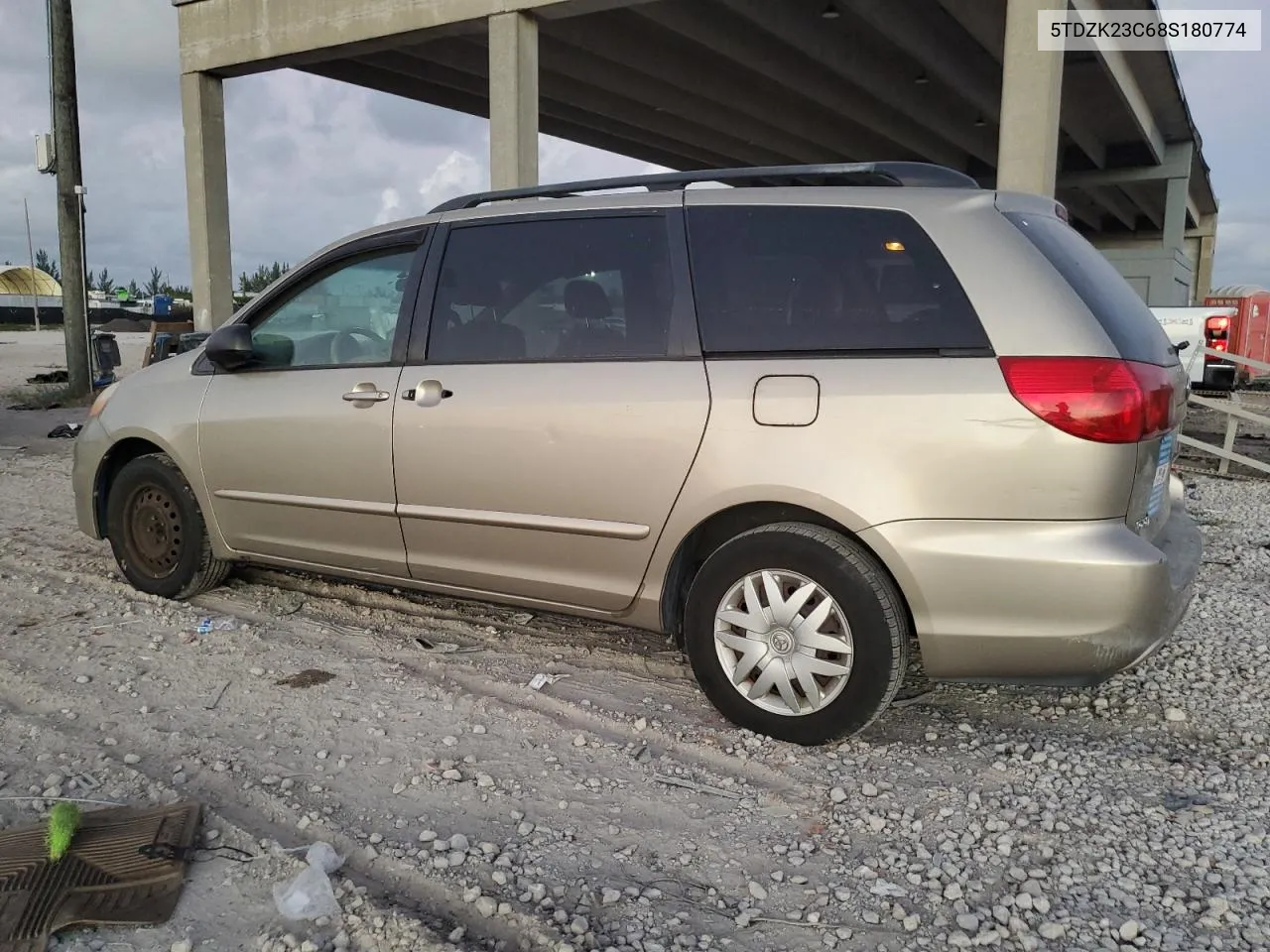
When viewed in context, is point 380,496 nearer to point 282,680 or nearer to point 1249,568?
point 282,680

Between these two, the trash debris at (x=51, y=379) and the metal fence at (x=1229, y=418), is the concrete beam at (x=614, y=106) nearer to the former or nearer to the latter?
the trash debris at (x=51, y=379)

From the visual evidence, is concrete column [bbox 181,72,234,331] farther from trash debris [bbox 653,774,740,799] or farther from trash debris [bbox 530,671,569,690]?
trash debris [bbox 653,774,740,799]

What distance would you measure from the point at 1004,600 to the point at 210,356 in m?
3.48

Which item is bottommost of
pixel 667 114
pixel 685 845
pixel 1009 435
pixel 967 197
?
pixel 685 845

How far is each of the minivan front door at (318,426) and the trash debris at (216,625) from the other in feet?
1.08

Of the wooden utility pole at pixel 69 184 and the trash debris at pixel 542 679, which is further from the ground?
the wooden utility pole at pixel 69 184

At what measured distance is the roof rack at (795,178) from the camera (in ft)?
10.7

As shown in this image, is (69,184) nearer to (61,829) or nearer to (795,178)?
(795,178)

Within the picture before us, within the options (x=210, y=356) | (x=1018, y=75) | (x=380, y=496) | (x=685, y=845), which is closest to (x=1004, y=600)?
(x=685, y=845)

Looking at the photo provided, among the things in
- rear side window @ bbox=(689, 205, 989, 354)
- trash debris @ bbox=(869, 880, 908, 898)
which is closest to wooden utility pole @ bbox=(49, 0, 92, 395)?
rear side window @ bbox=(689, 205, 989, 354)

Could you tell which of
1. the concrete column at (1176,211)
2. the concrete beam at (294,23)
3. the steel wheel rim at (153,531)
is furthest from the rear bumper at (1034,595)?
the concrete column at (1176,211)

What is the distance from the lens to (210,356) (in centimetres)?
430

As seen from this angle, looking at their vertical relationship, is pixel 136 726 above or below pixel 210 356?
below

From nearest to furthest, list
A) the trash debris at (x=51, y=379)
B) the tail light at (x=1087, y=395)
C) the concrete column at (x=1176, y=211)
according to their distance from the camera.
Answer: the tail light at (x=1087, y=395)
the trash debris at (x=51, y=379)
the concrete column at (x=1176, y=211)
